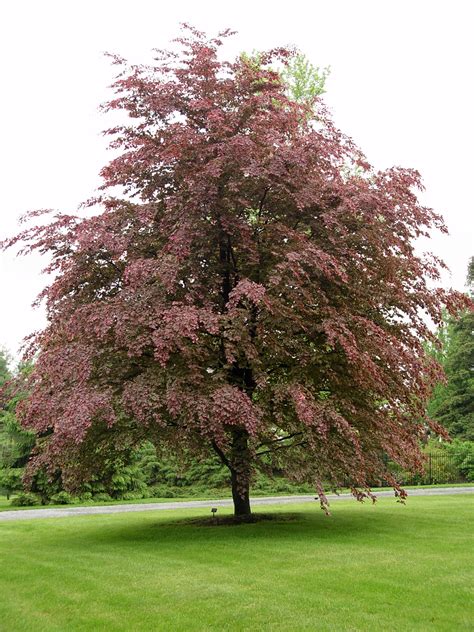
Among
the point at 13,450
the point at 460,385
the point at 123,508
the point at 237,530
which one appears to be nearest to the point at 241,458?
the point at 237,530

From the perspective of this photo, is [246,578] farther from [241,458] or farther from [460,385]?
[460,385]

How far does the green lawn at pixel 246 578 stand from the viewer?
6.24m

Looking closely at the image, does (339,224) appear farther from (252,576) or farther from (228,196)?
(252,576)

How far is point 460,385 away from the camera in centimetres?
3762

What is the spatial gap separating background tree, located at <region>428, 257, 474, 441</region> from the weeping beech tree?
24.8m

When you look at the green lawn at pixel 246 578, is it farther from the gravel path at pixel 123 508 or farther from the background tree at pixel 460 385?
the background tree at pixel 460 385

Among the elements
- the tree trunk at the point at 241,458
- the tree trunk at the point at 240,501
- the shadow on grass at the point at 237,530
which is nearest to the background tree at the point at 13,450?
the shadow on grass at the point at 237,530

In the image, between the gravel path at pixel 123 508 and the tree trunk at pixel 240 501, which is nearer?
the tree trunk at pixel 240 501

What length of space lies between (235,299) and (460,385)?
101ft

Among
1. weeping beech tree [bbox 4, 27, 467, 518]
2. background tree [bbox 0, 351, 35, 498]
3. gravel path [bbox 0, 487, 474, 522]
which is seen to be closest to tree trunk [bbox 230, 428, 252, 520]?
weeping beech tree [bbox 4, 27, 467, 518]

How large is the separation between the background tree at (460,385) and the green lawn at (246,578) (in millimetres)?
24454

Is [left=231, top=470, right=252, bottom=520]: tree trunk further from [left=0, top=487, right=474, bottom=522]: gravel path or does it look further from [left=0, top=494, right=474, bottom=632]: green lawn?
[left=0, top=487, right=474, bottom=522]: gravel path

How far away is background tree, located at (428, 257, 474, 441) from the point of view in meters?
35.7

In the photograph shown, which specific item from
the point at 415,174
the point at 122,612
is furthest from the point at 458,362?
the point at 122,612
